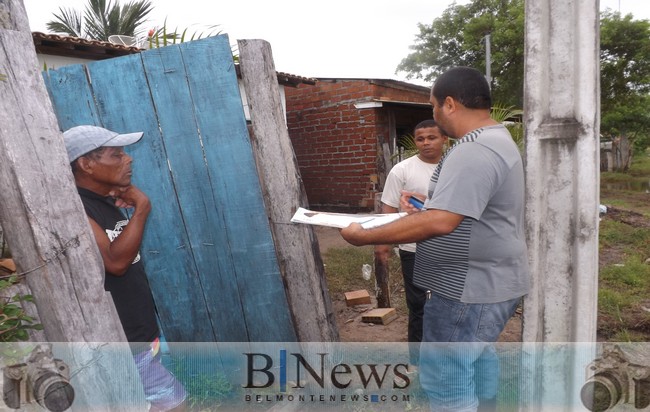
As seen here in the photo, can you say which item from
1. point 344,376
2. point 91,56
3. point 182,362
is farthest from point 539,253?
point 91,56

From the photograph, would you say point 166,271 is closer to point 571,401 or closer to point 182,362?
point 182,362

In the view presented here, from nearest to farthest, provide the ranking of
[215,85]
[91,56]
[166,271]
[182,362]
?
[215,85] → [166,271] → [182,362] → [91,56]

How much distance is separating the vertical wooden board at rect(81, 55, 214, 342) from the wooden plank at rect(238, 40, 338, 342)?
1.86 feet

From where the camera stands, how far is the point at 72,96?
2.68m

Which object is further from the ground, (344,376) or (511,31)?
(511,31)

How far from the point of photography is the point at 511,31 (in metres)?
18.9

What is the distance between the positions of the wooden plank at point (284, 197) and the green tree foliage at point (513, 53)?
17.6 metres

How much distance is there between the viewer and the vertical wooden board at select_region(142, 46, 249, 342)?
253 cm

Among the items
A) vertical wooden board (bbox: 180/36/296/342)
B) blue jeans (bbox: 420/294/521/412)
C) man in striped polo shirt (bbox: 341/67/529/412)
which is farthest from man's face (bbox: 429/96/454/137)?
vertical wooden board (bbox: 180/36/296/342)

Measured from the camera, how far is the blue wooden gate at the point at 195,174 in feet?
8.19

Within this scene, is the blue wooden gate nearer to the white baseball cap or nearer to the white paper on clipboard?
the white paper on clipboard

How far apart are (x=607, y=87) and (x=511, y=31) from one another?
432 cm

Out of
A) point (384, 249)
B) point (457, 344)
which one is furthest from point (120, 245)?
point (384, 249)

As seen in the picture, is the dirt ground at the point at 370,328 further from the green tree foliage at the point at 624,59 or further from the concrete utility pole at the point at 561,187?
the green tree foliage at the point at 624,59
